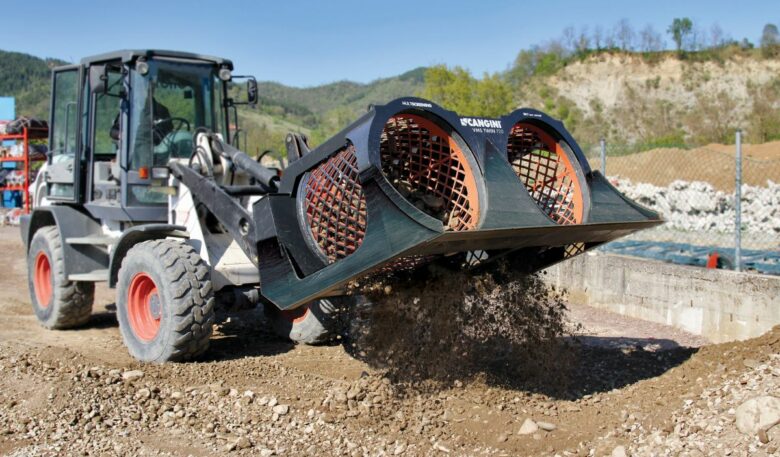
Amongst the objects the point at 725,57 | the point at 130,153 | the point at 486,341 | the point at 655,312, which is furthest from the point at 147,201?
the point at 725,57

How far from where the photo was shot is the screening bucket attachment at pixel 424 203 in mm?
4371

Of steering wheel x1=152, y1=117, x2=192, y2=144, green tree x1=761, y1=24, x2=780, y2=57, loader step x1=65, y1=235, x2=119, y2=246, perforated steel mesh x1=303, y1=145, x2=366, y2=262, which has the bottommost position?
loader step x1=65, y1=235, x2=119, y2=246

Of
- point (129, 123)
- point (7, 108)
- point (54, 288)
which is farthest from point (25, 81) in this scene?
point (129, 123)

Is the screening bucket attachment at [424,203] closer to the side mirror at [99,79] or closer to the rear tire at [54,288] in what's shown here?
the side mirror at [99,79]

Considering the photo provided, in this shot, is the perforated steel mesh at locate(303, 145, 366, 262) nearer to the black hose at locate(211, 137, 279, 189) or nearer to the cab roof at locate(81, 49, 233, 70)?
the black hose at locate(211, 137, 279, 189)

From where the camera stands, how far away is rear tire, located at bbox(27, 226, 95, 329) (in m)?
7.50

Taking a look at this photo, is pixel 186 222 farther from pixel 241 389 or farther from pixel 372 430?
pixel 372 430

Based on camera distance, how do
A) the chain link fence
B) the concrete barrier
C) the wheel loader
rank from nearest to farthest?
1. the wheel loader
2. the concrete barrier
3. the chain link fence

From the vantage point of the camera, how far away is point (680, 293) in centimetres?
759

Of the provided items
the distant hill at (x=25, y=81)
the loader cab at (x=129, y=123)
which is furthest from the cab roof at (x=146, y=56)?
the distant hill at (x=25, y=81)

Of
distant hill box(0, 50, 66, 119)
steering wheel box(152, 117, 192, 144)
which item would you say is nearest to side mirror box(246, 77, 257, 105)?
steering wheel box(152, 117, 192, 144)

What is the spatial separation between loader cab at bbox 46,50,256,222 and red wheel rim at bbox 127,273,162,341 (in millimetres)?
775

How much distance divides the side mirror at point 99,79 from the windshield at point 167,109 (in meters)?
0.29

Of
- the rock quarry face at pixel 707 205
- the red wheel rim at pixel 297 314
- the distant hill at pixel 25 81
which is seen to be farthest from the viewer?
the distant hill at pixel 25 81
